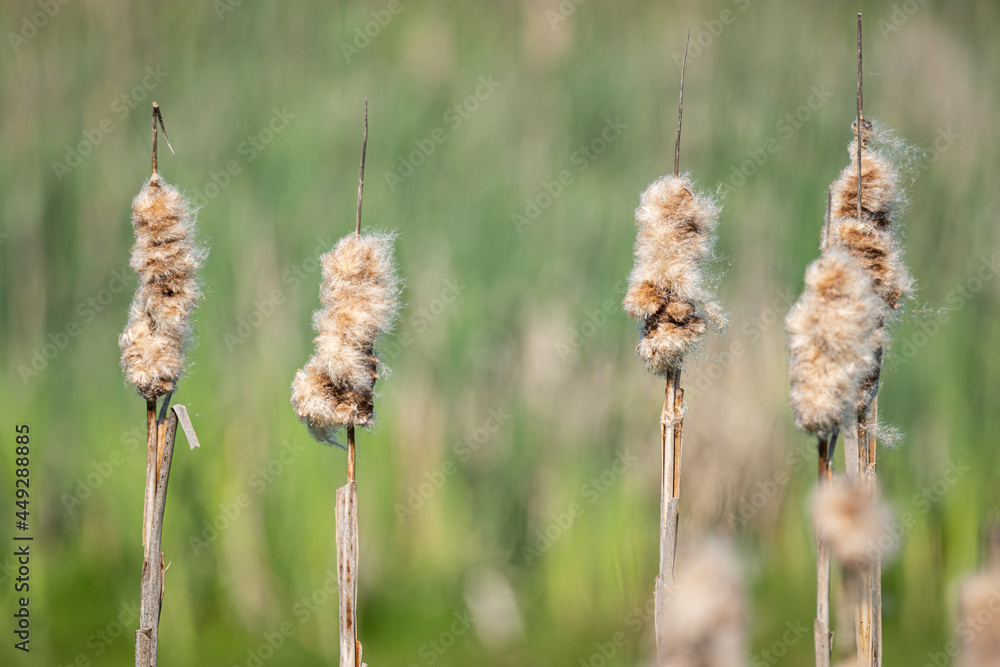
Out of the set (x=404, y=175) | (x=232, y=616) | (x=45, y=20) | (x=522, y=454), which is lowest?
(x=232, y=616)

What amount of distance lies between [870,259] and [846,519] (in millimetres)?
580

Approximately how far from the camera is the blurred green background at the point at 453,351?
3.28 m

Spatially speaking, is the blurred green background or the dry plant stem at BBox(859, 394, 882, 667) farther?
the blurred green background

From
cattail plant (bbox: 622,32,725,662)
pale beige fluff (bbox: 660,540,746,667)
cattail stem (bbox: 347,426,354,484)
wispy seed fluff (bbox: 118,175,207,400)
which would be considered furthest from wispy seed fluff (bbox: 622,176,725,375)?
wispy seed fluff (bbox: 118,175,207,400)

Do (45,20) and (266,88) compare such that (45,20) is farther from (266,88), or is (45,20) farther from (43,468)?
(43,468)

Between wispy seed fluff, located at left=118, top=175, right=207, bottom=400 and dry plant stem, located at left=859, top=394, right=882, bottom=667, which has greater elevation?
wispy seed fluff, located at left=118, top=175, right=207, bottom=400

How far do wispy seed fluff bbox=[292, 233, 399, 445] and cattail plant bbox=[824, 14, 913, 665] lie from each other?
Answer: 3.09 ft

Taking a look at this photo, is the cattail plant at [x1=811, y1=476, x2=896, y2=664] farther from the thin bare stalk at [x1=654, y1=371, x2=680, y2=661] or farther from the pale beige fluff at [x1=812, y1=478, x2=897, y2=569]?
the thin bare stalk at [x1=654, y1=371, x2=680, y2=661]

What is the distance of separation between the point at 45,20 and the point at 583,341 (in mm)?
2710

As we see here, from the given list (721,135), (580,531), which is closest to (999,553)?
(580,531)

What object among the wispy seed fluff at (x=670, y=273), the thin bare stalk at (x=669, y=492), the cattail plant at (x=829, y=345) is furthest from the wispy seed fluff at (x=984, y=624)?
the wispy seed fluff at (x=670, y=273)

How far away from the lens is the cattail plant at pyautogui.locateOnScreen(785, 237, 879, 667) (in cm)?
155

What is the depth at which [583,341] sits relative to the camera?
3.45 metres

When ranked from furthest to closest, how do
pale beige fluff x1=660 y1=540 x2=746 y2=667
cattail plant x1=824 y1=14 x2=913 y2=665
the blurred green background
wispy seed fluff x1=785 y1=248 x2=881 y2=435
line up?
the blurred green background
cattail plant x1=824 y1=14 x2=913 y2=665
wispy seed fluff x1=785 y1=248 x2=881 y2=435
pale beige fluff x1=660 y1=540 x2=746 y2=667
